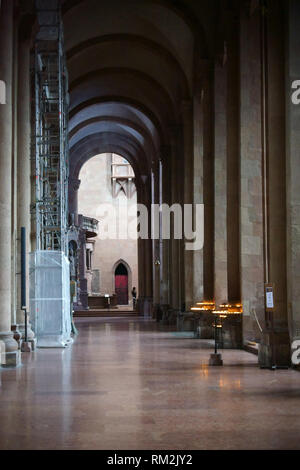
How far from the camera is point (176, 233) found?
98.5ft

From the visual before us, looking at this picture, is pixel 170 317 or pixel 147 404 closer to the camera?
pixel 147 404

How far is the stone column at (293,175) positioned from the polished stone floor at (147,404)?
54.8 inches

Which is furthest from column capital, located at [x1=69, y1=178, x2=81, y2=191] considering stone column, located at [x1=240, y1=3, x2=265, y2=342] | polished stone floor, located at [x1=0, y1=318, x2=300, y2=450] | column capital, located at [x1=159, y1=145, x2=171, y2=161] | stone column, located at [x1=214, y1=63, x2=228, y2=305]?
polished stone floor, located at [x1=0, y1=318, x2=300, y2=450]

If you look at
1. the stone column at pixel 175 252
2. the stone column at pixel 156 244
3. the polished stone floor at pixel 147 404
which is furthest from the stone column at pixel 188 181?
the polished stone floor at pixel 147 404

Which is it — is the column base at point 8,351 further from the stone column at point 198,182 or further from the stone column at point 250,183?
the stone column at point 198,182

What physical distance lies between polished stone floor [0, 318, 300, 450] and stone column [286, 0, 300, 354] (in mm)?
1391

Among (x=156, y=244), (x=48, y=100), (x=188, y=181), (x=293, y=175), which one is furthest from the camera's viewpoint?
(x=156, y=244)

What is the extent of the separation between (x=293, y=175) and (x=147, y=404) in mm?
6267

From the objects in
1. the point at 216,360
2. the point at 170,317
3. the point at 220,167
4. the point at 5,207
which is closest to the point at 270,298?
the point at 216,360

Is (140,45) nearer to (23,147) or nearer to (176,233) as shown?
(176,233)

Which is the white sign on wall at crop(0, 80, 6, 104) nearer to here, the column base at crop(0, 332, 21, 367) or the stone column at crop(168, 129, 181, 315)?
the column base at crop(0, 332, 21, 367)

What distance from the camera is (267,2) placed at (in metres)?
14.0
